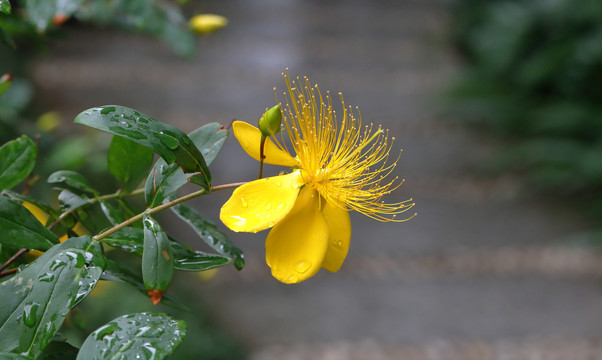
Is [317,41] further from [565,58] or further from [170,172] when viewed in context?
[170,172]

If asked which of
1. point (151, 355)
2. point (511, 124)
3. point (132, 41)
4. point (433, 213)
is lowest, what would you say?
point (132, 41)

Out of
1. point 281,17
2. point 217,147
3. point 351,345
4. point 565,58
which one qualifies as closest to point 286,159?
point 217,147

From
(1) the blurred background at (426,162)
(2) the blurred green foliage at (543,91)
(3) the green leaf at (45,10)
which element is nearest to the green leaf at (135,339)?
(3) the green leaf at (45,10)

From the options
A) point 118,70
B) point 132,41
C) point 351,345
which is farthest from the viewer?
point 132,41

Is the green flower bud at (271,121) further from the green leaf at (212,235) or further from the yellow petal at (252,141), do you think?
the green leaf at (212,235)

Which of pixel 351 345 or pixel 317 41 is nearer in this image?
pixel 351 345

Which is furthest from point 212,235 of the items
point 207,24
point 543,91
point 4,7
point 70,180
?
point 543,91

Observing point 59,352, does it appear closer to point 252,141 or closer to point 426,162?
point 252,141
